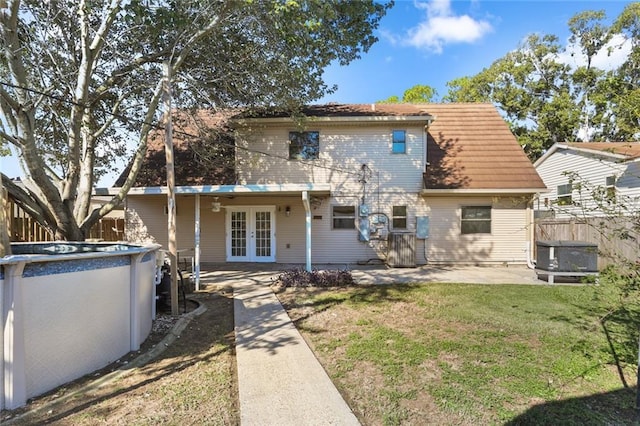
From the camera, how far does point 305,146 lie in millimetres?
12398

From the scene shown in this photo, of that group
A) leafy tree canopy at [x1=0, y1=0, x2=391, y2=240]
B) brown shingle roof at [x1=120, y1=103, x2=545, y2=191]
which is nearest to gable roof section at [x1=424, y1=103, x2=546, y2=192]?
brown shingle roof at [x1=120, y1=103, x2=545, y2=191]

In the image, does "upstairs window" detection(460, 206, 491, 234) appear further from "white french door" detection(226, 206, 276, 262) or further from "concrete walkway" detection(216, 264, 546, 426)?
"concrete walkway" detection(216, 264, 546, 426)

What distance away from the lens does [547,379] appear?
359cm

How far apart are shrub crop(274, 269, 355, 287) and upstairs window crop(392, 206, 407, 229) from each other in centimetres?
426

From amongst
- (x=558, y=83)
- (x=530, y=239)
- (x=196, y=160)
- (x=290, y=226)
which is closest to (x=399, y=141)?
(x=290, y=226)

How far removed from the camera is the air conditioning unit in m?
11.5

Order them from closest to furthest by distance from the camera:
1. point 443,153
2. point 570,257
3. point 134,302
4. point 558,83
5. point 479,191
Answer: point 134,302
point 570,257
point 479,191
point 443,153
point 558,83

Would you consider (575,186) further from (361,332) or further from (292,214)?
(292,214)

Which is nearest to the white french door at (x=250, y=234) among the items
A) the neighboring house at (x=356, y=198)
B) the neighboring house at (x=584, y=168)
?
the neighboring house at (x=356, y=198)

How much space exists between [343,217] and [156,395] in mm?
9456

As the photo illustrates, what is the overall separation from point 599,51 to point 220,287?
93.7 feet

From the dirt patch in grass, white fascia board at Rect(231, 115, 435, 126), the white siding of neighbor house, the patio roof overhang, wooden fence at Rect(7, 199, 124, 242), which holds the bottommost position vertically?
the dirt patch in grass

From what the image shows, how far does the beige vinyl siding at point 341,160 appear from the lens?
483 inches

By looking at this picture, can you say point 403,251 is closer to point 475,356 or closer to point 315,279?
point 315,279
